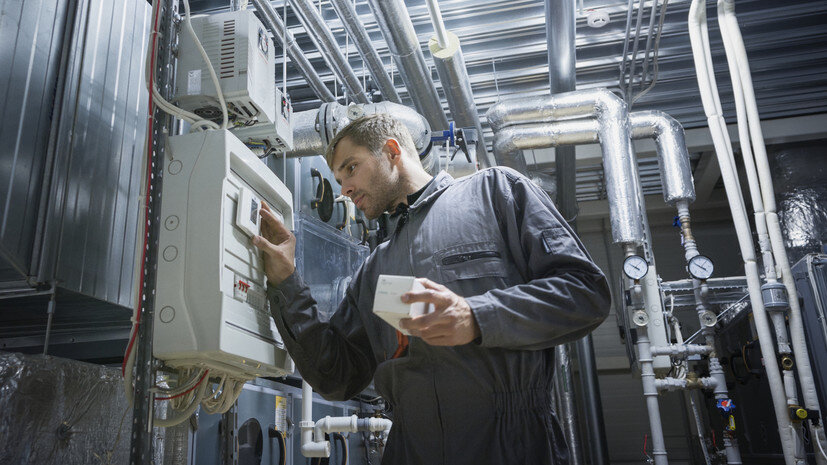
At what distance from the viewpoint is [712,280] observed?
4.46 meters

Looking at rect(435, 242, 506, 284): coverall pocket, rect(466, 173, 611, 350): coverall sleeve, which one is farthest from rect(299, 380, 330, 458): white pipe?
rect(466, 173, 611, 350): coverall sleeve

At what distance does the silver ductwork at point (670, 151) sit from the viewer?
4270 mm

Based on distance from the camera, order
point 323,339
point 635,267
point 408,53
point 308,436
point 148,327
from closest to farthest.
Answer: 1. point 148,327
2. point 323,339
3. point 308,436
4. point 408,53
5. point 635,267

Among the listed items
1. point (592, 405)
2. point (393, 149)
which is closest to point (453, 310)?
point (393, 149)

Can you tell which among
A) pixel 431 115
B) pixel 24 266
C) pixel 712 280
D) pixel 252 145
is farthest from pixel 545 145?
pixel 24 266

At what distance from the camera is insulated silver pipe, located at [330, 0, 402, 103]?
3.03 meters

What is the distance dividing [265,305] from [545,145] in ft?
9.91

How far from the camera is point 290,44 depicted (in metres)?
3.32

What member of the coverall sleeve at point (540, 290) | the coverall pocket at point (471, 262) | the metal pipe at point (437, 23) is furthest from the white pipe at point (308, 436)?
the metal pipe at point (437, 23)

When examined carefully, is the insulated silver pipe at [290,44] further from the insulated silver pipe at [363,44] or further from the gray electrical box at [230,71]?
the gray electrical box at [230,71]

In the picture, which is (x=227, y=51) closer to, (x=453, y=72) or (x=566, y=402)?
(x=453, y=72)

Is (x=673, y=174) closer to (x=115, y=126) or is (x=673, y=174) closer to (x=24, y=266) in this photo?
(x=115, y=126)

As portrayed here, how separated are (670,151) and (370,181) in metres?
3.33

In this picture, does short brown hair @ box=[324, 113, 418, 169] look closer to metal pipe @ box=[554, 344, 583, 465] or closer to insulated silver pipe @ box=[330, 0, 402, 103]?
insulated silver pipe @ box=[330, 0, 402, 103]
